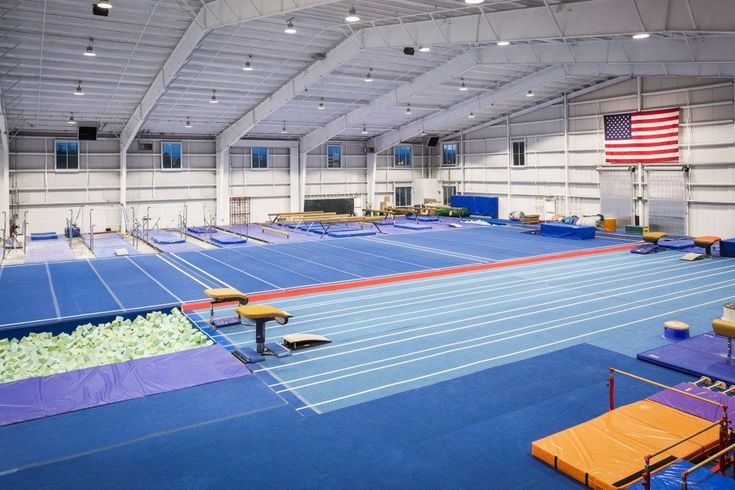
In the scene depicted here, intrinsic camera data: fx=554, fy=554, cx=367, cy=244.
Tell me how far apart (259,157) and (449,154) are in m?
14.3

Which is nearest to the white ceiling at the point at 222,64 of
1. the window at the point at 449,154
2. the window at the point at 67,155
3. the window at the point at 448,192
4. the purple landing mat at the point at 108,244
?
the window at the point at 67,155

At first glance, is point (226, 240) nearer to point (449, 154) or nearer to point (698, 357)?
point (698, 357)

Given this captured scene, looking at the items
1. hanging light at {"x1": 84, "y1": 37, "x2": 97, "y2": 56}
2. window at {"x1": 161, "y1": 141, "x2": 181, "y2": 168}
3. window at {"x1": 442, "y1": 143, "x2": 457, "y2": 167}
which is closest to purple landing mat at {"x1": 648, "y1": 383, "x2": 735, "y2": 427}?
hanging light at {"x1": 84, "y1": 37, "x2": 97, "y2": 56}

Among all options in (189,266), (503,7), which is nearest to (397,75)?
(503,7)

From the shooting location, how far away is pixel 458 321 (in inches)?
483

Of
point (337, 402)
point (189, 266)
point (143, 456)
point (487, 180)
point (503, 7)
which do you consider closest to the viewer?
point (143, 456)

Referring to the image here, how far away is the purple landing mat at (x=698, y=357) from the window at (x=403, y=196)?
32.8m

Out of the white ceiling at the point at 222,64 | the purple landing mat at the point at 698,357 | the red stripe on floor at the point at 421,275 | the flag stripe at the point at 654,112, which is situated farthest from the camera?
the flag stripe at the point at 654,112

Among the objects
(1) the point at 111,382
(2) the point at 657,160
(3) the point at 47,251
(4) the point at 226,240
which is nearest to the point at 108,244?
(3) the point at 47,251

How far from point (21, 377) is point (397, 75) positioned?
20.8 m

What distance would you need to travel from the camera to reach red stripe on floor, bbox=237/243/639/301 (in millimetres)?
15227

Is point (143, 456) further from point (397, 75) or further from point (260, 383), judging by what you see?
point (397, 75)

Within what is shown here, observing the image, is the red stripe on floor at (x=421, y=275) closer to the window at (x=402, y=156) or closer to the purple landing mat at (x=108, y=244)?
the purple landing mat at (x=108, y=244)

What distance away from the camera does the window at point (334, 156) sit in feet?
129
